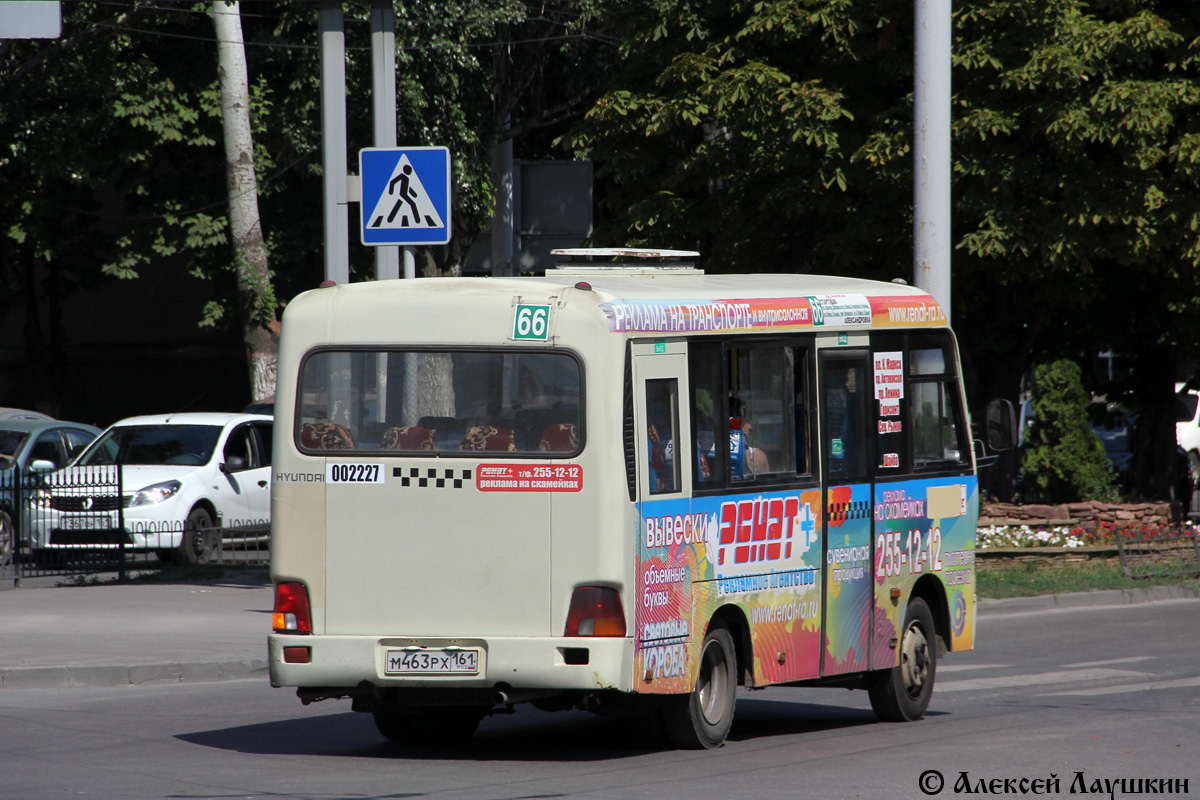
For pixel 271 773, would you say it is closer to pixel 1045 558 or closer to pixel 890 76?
pixel 1045 558

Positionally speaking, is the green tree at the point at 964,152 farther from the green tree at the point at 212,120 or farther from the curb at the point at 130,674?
the curb at the point at 130,674

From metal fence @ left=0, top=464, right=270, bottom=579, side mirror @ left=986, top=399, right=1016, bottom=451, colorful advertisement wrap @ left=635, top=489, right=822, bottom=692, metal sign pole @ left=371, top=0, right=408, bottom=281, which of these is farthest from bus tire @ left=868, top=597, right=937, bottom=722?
metal fence @ left=0, top=464, right=270, bottom=579

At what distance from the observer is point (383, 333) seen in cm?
902

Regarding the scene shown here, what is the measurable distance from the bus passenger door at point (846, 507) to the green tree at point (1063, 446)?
554 inches

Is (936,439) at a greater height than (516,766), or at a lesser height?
greater

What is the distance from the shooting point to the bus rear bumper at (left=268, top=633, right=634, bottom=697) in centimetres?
844

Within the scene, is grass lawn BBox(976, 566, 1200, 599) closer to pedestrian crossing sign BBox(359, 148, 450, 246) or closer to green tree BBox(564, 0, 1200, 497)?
green tree BBox(564, 0, 1200, 497)

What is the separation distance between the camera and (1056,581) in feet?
63.4

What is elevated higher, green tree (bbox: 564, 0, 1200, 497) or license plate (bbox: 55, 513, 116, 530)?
green tree (bbox: 564, 0, 1200, 497)

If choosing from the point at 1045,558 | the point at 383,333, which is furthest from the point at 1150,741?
the point at 1045,558

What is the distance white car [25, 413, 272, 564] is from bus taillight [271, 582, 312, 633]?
9985 mm

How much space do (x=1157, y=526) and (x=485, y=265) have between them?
10.2m

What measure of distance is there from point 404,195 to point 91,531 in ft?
25.4

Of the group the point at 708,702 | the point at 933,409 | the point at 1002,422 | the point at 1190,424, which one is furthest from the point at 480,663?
the point at 1190,424
